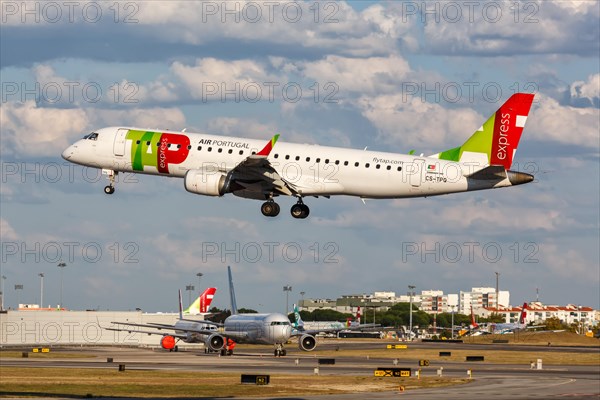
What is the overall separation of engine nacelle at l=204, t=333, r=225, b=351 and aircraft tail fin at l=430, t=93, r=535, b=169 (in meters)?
53.2

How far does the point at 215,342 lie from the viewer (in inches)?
5049

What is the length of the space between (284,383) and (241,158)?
1640cm

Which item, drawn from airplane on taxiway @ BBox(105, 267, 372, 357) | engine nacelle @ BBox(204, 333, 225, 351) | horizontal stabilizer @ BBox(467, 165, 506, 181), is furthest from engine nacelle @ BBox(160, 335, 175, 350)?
horizontal stabilizer @ BBox(467, 165, 506, 181)

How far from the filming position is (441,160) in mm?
80938

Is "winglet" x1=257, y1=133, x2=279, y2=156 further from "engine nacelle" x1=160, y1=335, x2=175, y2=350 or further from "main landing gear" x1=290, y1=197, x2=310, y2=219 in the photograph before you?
"engine nacelle" x1=160, y1=335, x2=175, y2=350

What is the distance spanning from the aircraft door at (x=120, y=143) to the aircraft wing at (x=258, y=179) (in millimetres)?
8696

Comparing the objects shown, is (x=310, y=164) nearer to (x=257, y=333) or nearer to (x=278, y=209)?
(x=278, y=209)

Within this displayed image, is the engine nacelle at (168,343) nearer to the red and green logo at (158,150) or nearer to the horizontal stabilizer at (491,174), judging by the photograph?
the red and green logo at (158,150)

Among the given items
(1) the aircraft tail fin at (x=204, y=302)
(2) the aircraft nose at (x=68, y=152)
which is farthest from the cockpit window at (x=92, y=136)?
(1) the aircraft tail fin at (x=204, y=302)

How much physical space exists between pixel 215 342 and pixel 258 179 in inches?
1977

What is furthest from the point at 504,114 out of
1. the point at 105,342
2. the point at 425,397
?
the point at 105,342

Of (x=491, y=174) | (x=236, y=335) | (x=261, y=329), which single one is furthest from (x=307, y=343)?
(x=491, y=174)

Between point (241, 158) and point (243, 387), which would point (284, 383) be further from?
point (241, 158)

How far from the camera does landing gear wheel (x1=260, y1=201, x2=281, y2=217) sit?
82.6 metres
